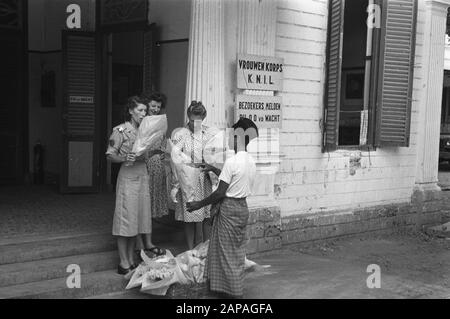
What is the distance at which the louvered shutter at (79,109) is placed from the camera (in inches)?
340

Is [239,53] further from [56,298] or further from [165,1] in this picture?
[56,298]

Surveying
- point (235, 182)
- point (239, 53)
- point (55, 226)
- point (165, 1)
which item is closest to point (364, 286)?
point (235, 182)

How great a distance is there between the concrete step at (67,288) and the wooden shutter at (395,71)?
4639mm

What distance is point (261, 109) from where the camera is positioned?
7.04 meters

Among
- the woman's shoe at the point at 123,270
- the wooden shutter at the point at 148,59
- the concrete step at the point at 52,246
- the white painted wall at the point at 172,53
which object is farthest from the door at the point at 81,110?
the woman's shoe at the point at 123,270

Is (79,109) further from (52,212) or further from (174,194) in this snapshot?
(174,194)

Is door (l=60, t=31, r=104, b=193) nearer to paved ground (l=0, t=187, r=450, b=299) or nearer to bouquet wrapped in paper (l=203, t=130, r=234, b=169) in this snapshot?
paved ground (l=0, t=187, r=450, b=299)

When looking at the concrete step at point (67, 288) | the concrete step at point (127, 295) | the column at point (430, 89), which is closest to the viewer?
the concrete step at point (67, 288)

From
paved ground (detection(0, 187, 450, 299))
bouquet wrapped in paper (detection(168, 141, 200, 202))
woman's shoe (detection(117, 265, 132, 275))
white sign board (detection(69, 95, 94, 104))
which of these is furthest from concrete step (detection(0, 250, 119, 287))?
white sign board (detection(69, 95, 94, 104))

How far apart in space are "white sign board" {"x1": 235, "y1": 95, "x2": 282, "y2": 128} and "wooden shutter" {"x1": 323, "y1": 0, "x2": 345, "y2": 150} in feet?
3.12

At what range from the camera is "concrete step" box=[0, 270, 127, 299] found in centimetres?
512

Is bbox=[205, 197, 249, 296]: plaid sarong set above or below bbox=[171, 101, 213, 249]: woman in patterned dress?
below

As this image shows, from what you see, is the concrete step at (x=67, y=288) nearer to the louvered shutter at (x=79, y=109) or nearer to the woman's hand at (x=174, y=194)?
the woman's hand at (x=174, y=194)

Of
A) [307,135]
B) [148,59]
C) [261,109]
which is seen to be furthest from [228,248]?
[148,59]
